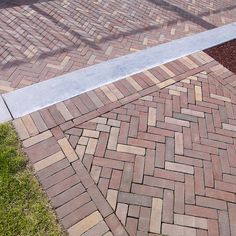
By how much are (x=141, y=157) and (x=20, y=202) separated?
1.30m

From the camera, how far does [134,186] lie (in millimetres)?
3080

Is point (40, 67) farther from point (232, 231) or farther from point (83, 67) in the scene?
point (232, 231)

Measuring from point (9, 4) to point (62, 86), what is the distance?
2764mm

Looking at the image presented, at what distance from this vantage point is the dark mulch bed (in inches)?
198

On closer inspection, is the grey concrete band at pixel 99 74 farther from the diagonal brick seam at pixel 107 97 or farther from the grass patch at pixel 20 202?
the grass patch at pixel 20 202

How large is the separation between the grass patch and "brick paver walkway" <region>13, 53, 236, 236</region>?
3.8 inches

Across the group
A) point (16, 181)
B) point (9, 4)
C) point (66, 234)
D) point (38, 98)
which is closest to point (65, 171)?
point (16, 181)

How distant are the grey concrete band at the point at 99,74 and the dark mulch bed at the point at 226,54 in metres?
0.13

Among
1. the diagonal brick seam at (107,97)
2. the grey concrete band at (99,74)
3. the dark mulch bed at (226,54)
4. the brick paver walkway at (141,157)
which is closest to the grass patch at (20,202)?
the brick paver walkway at (141,157)

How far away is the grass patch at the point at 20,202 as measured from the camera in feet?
8.55

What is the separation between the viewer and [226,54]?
5.29m

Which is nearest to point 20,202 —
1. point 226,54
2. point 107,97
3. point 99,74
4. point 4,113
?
point 4,113

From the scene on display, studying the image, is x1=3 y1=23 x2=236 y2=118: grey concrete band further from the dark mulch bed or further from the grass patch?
the grass patch

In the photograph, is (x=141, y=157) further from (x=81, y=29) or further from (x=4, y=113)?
(x=81, y=29)
